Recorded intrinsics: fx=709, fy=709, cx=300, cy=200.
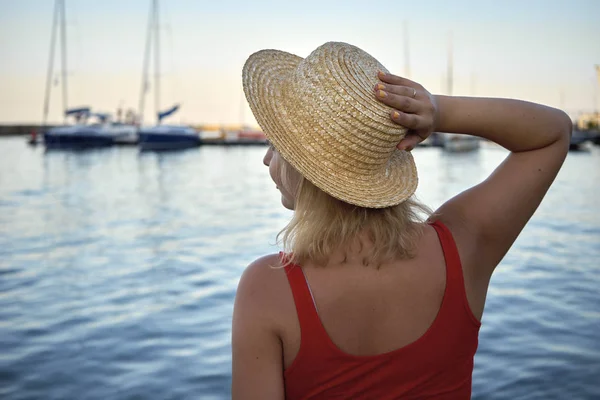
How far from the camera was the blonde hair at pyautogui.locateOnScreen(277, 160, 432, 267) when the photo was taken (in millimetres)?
1375

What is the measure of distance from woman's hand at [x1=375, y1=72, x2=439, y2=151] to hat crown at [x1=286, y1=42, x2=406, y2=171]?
0.8 inches

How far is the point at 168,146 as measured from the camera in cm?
5009

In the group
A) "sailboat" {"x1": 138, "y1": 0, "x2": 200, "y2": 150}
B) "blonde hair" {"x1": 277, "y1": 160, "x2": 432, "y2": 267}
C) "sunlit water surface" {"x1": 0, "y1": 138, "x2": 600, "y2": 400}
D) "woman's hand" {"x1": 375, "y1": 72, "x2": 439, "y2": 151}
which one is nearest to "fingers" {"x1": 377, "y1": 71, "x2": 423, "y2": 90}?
"woman's hand" {"x1": 375, "y1": 72, "x2": 439, "y2": 151}

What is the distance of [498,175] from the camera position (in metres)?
1.54

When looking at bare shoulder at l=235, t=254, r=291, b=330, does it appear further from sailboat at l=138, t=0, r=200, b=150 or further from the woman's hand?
sailboat at l=138, t=0, r=200, b=150

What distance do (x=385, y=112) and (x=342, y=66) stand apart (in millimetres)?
127

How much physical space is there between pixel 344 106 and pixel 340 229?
0.24 m

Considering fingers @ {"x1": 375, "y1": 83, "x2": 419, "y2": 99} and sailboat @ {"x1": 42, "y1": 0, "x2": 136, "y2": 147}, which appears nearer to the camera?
fingers @ {"x1": 375, "y1": 83, "x2": 419, "y2": 99}

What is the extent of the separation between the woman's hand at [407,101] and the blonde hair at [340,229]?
20 cm

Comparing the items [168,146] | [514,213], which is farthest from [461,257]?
[168,146]

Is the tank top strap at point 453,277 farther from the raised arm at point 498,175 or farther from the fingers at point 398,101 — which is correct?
the fingers at point 398,101

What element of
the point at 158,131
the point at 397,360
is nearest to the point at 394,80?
the point at 397,360

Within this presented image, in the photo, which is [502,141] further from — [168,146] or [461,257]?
[168,146]

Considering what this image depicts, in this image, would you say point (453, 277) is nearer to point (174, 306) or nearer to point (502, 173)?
point (502, 173)
